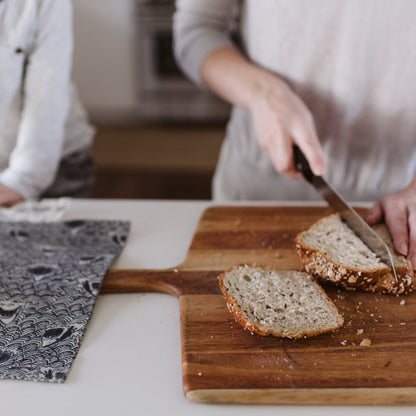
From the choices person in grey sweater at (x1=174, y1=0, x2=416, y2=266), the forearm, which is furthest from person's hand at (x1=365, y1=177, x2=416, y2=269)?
the forearm

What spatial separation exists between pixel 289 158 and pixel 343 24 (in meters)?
0.40

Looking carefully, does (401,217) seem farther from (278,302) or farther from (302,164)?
(278,302)

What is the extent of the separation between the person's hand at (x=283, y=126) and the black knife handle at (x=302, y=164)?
0.05ft

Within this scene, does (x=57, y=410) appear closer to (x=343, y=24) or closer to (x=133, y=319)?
(x=133, y=319)

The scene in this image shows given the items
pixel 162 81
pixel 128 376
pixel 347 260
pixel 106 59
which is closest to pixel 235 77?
pixel 347 260

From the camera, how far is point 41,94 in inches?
47.1

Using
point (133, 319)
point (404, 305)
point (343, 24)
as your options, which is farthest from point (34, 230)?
point (343, 24)

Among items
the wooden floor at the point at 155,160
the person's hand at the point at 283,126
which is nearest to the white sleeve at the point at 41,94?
the person's hand at the point at 283,126

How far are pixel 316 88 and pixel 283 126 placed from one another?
263 millimetres

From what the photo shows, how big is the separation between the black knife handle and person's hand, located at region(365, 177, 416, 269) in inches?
6.6

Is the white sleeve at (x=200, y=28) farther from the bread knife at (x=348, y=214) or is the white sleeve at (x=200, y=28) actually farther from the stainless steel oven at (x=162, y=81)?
the stainless steel oven at (x=162, y=81)

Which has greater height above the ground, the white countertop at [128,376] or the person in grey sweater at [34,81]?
the person in grey sweater at [34,81]

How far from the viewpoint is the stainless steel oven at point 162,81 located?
13.0ft

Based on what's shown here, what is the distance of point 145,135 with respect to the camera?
430cm
